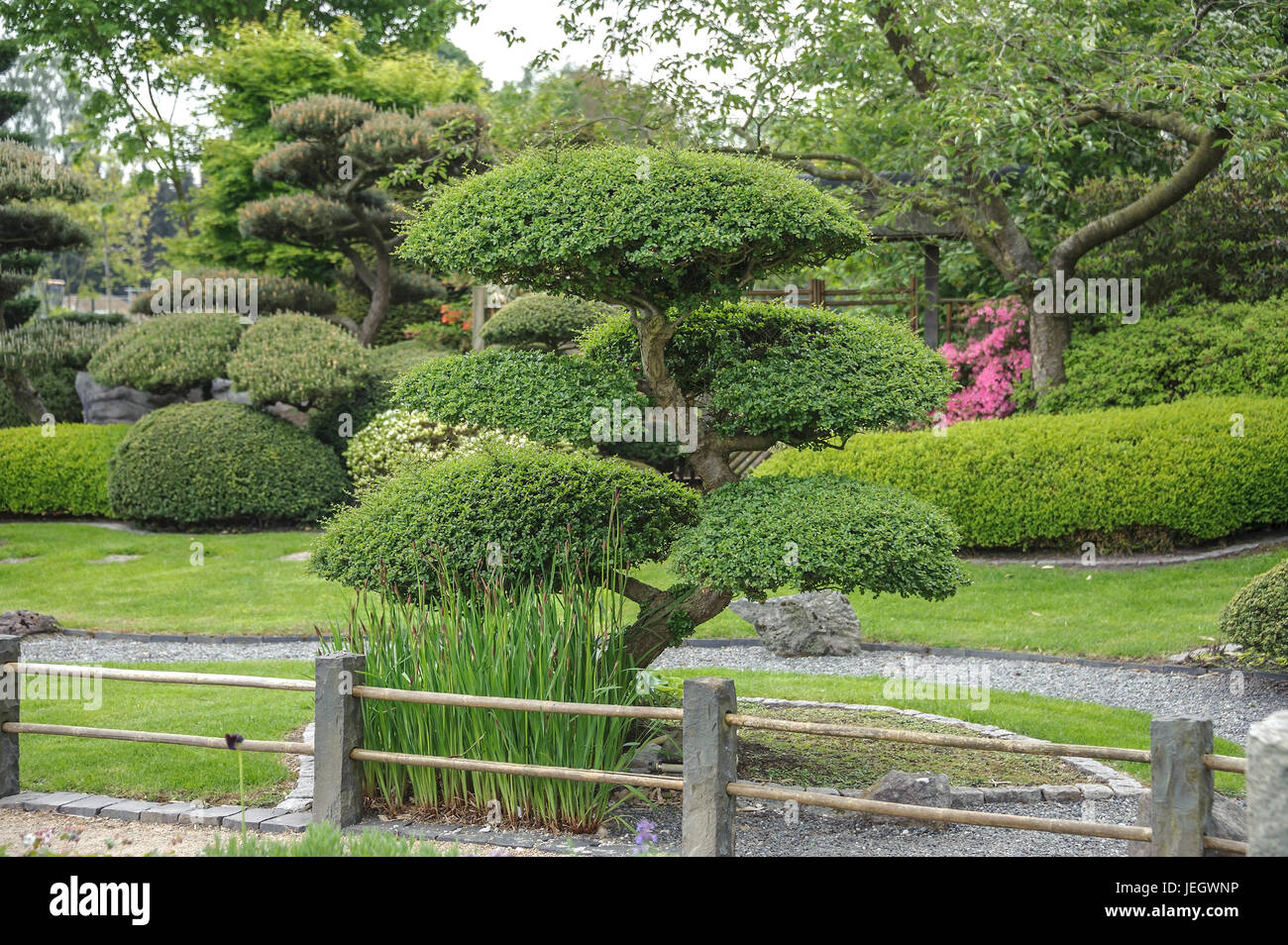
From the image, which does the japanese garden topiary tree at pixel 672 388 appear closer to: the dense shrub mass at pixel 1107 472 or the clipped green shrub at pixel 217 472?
the dense shrub mass at pixel 1107 472

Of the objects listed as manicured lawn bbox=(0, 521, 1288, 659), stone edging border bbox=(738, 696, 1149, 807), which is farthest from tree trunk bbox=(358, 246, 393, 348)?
stone edging border bbox=(738, 696, 1149, 807)

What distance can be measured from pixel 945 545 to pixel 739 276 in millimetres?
1598

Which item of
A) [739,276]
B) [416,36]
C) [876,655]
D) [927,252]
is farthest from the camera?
[416,36]

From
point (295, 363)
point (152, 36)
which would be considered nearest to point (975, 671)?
point (295, 363)

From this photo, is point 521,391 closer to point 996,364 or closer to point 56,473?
point 996,364

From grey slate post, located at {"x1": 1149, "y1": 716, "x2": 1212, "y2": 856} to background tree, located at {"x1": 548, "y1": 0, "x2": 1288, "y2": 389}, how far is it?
6335 mm

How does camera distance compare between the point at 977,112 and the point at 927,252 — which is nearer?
the point at 977,112

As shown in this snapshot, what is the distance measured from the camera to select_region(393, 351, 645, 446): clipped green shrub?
5137mm

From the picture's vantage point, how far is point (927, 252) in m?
14.6

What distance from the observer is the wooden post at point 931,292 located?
1425cm

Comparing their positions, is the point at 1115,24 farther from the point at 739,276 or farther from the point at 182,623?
the point at 182,623

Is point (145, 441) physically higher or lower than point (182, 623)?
higher

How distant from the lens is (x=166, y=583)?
36.0 feet

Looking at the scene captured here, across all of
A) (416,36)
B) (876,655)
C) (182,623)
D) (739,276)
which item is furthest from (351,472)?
(416,36)
